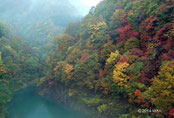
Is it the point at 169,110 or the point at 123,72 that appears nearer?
the point at 169,110

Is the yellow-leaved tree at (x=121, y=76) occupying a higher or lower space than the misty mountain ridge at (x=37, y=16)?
lower

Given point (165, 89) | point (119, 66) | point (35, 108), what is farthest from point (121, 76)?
point (35, 108)

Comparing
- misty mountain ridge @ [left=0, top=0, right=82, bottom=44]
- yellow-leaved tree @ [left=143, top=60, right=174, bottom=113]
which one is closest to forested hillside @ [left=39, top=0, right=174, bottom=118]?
yellow-leaved tree @ [left=143, top=60, right=174, bottom=113]

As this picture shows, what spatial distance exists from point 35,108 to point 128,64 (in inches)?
793

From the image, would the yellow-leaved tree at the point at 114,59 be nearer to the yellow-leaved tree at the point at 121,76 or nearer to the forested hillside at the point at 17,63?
the yellow-leaved tree at the point at 121,76

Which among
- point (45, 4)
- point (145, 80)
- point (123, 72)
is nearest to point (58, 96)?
point (123, 72)

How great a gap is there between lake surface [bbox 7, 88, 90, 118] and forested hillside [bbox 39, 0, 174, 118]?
3099 millimetres

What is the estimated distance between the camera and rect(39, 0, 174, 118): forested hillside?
11883 millimetres

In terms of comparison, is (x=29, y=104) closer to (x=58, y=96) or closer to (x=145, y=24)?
(x=58, y=96)

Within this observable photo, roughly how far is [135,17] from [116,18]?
12.6 feet

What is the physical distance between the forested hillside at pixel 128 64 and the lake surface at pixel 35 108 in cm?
310

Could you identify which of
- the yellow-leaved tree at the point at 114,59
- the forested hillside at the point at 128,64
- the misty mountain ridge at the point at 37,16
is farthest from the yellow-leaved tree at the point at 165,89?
the misty mountain ridge at the point at 37,16

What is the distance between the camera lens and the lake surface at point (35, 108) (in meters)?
23.2

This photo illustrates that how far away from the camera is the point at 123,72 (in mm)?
15695
